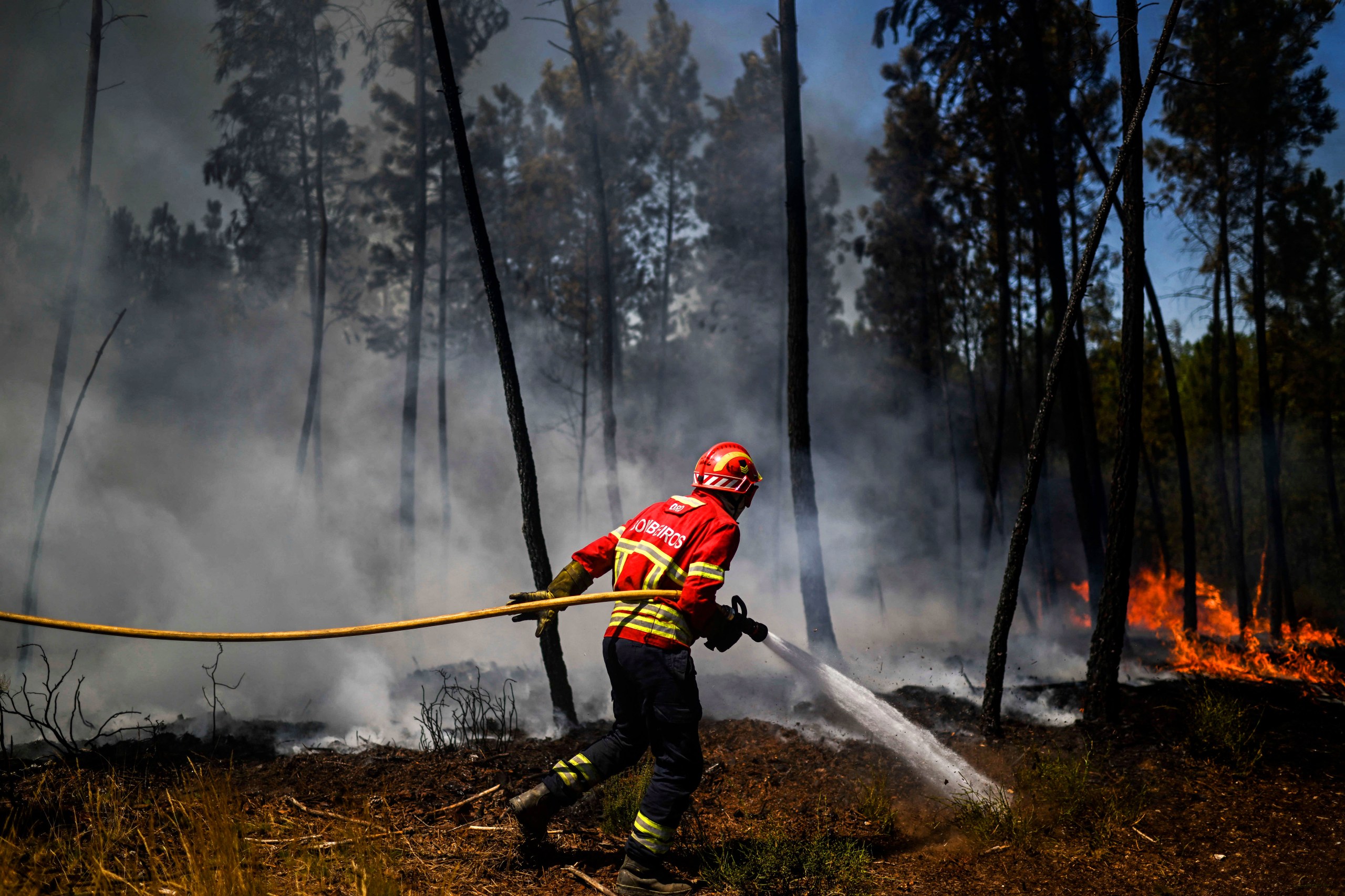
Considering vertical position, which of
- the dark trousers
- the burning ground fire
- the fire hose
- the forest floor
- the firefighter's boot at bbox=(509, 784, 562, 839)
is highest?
the fire hose

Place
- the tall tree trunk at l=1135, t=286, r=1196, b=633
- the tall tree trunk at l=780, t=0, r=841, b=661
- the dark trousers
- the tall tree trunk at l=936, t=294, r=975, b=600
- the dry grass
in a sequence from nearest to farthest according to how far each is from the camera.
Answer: the dry grass, the dark trousers, the tall tree trunk at l=780, t=0, r=841, b=661, the tall tree trunk at l=1135, t=286, r=1196, b=633, the tall tree trunk at l=936, t=294, r=975, b=600

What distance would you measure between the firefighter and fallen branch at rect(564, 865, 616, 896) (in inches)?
3.2

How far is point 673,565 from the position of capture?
398cm

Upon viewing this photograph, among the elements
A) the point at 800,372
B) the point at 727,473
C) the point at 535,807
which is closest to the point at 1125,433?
the point at 800,372

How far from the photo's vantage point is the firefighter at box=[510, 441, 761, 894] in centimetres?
372

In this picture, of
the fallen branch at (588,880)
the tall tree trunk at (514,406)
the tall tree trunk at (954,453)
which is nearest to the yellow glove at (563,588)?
the fallen branch at (588,880)

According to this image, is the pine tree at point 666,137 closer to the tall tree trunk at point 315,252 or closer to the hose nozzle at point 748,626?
the tall tree trunk at point 315,252

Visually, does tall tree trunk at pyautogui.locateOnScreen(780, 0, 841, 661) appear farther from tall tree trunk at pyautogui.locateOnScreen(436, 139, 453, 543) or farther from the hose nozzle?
tall tree trunk at pyautogui.locateOnScreen(436, 139, 453, 543)

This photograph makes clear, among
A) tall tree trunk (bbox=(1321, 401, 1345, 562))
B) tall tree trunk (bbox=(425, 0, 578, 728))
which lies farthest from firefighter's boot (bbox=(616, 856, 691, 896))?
tall tree trunk (bbox=(1321, 401, 1345, 562))

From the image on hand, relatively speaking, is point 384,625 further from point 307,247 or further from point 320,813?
point 307,247

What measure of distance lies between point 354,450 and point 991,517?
1611 cm

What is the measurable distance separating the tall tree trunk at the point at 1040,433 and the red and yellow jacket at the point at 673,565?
9.93 feet

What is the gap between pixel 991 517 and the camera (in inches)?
726

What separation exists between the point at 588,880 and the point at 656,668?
1138 millimetres
